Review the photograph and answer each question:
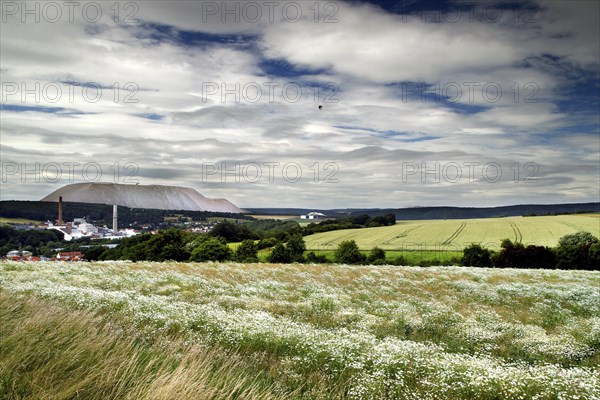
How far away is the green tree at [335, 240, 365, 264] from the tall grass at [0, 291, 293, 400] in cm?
7854

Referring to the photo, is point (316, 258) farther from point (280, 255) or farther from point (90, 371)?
point (90, 371)

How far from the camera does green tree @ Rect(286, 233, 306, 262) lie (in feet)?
291

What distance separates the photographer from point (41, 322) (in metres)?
6.64

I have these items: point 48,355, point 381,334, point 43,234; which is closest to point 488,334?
point 381,334

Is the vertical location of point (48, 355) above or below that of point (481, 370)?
above

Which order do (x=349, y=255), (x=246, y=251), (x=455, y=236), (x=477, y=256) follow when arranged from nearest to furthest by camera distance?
(x=477, y=256), (x=349, y=255), (x=246, y=251), (x=455, y=236)

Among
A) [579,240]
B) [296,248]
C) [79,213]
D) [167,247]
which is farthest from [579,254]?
[79,213]

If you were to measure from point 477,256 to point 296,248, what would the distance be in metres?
38.5

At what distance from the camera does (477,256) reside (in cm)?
7981

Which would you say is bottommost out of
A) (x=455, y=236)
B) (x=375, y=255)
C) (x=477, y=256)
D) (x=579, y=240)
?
(x=375, y=255)

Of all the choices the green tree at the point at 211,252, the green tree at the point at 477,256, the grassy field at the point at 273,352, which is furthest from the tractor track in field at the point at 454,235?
the grassy field at the point at 273,352

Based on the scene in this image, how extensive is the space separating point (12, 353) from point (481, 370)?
288 inches

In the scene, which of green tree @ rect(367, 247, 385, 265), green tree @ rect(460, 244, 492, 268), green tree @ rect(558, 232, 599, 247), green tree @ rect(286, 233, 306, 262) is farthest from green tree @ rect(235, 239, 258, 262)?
green tree @ rect(558, 232, 599, 247)

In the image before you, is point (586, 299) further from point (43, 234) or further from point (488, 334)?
point (43, 234)
